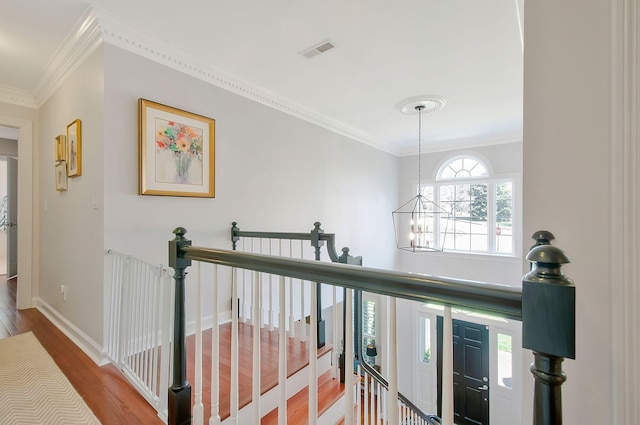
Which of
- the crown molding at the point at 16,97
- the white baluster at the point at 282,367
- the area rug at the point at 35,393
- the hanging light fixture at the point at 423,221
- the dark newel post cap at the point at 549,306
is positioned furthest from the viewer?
the hanging light fixture at the point at 423,221

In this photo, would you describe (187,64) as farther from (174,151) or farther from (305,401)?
(305,401)

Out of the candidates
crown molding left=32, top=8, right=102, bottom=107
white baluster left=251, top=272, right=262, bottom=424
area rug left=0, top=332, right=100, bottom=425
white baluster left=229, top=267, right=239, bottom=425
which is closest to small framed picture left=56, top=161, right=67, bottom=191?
crown molding left=32, top=8, right=102, bottom=107

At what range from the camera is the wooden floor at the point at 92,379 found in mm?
1636

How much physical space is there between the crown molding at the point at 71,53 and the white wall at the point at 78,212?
0.23ft

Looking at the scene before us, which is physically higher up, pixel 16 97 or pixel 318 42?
pixel 318 42

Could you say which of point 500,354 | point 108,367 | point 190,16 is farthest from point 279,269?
point 500,354

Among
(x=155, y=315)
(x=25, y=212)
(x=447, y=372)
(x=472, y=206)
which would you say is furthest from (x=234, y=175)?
(x=472, y=206)

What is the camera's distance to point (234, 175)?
3072 millimetres

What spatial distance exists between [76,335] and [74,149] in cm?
158

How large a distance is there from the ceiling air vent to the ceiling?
0.04 meters

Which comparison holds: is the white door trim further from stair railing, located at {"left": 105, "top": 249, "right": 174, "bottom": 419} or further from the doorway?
the doorway

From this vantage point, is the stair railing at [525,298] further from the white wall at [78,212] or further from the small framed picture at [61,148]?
the small framed picture at [61,148]

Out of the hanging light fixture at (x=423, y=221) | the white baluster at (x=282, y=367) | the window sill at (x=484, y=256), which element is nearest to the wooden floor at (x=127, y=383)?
the white baluster at (x=282, y=367)

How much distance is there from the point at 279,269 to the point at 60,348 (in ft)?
8.33
